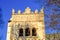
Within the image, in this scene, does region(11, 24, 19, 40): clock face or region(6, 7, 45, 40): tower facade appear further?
region(11, 24, 19, 40): clock face

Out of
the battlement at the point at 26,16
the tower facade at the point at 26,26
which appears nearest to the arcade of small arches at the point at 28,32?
the tower facade at the point at 26,26

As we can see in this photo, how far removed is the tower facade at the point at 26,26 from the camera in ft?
79.1

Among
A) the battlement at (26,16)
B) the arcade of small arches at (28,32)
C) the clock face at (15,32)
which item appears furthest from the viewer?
the battlement at (26,16)

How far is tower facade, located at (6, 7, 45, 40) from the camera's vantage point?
24.1 meters

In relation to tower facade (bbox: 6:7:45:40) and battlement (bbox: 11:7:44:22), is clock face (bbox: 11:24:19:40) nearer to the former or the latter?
tower facade (bbox: 6:7:45:40)

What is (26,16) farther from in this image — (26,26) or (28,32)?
(28,32)

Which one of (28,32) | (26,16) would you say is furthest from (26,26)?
(26,16)

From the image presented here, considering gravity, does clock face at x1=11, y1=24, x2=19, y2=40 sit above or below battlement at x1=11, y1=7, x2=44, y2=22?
below

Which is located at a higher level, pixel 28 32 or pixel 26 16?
pixel 26 16

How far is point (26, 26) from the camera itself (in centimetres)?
2477

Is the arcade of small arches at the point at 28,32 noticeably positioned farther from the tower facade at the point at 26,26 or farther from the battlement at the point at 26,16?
the battlement at the point at 26,16

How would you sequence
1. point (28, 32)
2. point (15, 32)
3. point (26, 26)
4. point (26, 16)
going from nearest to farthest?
point (28, 32)
point (26, 26)
point (15, 32)
point (26, 16)

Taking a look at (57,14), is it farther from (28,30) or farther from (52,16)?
(28,30)

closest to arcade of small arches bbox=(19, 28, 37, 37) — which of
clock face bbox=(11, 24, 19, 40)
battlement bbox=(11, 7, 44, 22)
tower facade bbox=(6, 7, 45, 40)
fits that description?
tower facade bbox=(6, 7, 45, 40)
